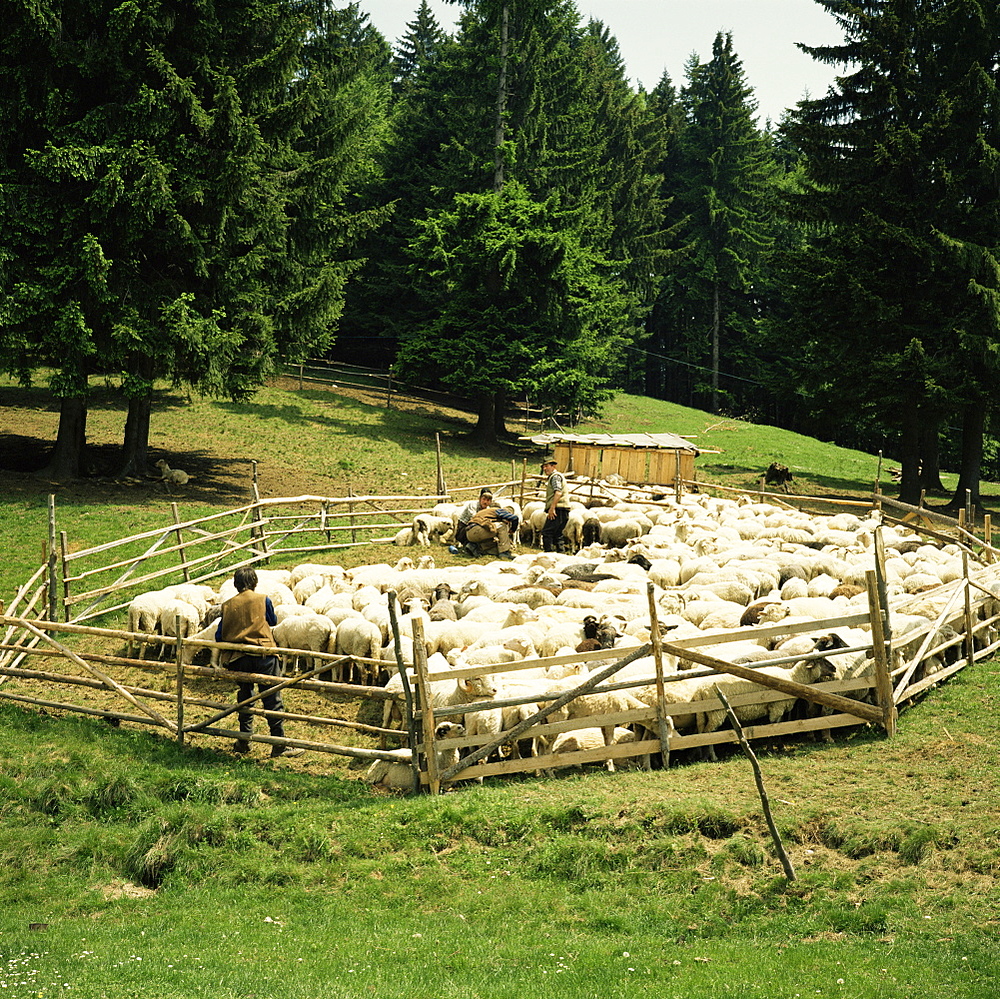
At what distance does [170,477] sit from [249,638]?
16.0 m

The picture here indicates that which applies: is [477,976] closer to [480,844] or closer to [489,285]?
[480,844]

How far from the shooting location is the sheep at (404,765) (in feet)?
34.2

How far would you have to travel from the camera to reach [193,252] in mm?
25250

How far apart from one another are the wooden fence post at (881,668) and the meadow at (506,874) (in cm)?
27

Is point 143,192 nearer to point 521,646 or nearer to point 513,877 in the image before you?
point 521,646

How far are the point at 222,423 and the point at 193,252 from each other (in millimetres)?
10179

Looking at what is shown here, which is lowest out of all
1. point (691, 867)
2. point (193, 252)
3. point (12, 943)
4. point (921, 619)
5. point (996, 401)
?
point (12, 943)

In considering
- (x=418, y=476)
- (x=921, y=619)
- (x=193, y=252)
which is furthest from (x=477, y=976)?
(x=418, y=476)

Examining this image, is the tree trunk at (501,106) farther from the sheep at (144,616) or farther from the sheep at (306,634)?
the sheep at (306,634)

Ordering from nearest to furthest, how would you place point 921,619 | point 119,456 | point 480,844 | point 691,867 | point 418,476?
point 691,867 < point 480,844 < point 921,619 < point 119,456 < point 418,476

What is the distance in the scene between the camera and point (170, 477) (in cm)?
2619

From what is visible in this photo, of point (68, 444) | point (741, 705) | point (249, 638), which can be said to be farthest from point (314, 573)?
point (68, 444)

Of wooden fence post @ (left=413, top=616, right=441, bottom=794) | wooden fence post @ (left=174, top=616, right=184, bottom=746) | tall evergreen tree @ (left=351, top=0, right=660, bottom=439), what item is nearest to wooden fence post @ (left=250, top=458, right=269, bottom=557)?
wooden fence post @ (left=174, top=616, right=184, bottom=746)

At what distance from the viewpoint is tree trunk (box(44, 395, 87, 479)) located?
25125 millimetres
